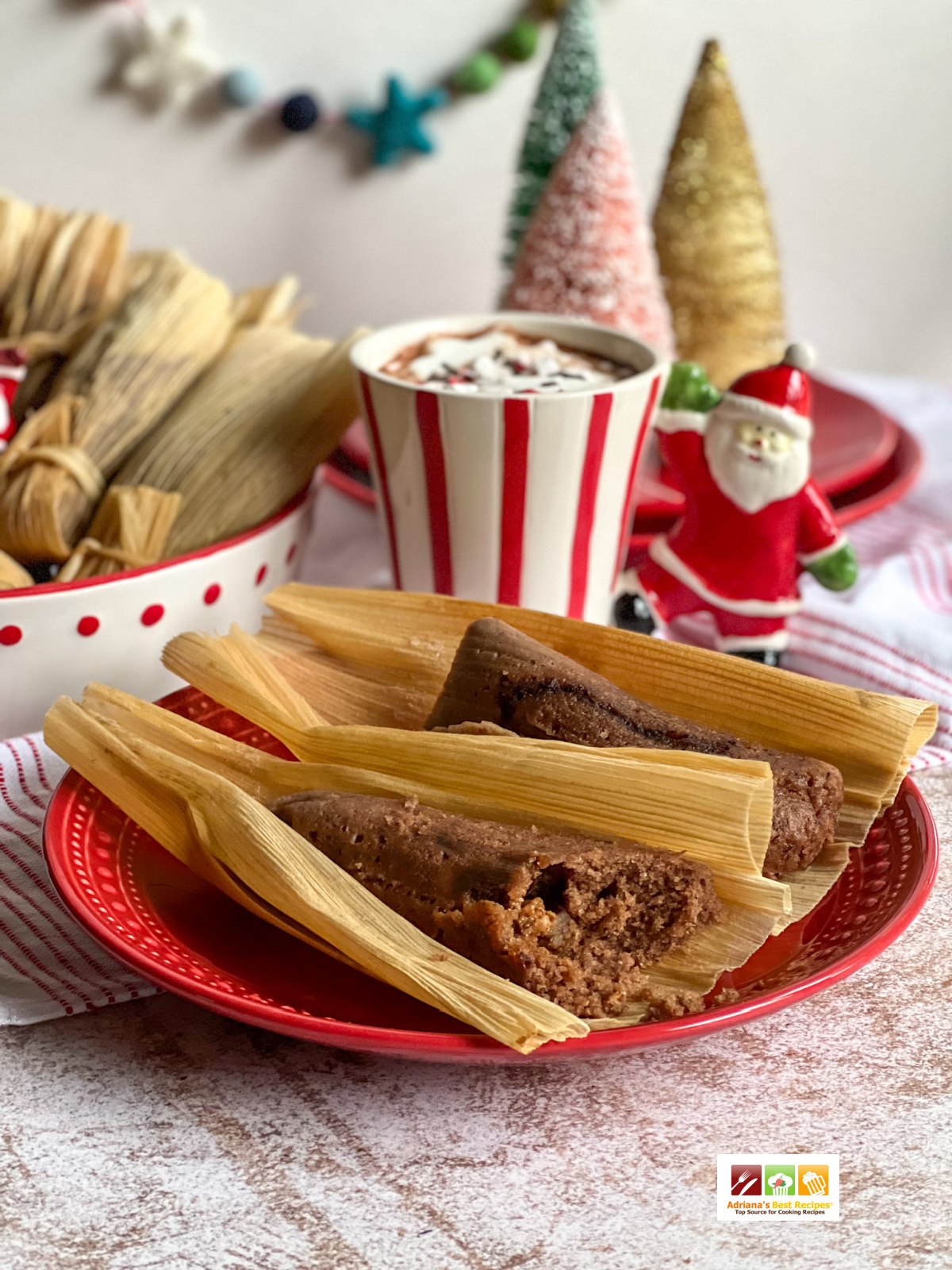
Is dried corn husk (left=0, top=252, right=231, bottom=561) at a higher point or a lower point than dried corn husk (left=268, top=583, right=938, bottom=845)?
higher

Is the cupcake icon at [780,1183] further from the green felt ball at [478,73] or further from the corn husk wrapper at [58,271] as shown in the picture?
the green felt ball at [478,73]

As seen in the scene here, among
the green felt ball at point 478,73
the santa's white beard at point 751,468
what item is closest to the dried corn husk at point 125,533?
the santa's white beard at point 751,468

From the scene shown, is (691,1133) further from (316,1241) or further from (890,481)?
(890,481)

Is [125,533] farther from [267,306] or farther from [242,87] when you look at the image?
[242,87]

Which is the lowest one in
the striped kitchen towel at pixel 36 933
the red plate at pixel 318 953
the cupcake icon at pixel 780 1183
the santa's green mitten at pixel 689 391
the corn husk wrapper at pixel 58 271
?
the cupcake icon at pixel 780 1183

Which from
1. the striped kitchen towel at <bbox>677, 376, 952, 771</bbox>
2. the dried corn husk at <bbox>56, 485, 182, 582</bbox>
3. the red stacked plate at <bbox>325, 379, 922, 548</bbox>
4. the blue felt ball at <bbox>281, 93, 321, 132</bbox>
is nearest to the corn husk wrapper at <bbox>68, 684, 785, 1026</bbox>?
the dried corn husk at <bbox>56, 485, 182, 582</bbox>

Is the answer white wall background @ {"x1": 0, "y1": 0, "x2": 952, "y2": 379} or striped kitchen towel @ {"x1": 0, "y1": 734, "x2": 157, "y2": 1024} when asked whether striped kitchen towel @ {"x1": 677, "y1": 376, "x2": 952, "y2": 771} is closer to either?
striped kitchen towel @ {"x1": 0, "y1": 734, "x2": 157, "y2": 1024}

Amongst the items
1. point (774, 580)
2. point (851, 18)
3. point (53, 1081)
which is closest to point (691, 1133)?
point (53, 1081)
